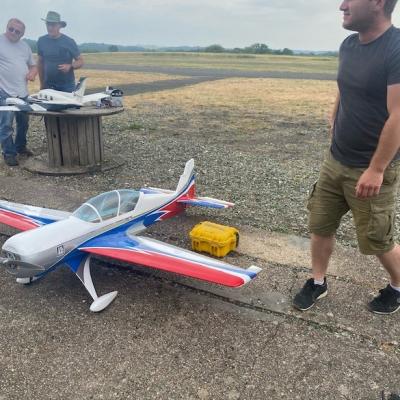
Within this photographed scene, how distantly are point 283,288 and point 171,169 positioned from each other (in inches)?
191

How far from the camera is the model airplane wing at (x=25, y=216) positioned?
Answer: 16.9 feet

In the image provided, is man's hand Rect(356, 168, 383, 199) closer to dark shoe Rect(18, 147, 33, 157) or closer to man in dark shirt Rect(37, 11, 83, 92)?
man in dark shirt Rect(37, 11, 83, 92)

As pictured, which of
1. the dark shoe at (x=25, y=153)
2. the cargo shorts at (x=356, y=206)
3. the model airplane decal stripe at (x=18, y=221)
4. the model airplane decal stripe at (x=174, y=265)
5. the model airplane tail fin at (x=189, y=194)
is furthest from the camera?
the dark shoe at (x=25, y=153)

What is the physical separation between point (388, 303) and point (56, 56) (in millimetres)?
7484

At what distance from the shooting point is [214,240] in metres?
5.21

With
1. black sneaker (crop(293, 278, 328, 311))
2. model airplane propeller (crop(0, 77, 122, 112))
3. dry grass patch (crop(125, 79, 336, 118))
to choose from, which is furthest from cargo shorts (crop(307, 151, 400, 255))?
dry grass patch (crop(125, 79, 336, 118))

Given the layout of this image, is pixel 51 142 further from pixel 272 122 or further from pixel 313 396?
pixel 272 122

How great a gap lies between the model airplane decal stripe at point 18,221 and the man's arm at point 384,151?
3.76 meters

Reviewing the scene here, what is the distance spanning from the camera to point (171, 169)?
9000mm

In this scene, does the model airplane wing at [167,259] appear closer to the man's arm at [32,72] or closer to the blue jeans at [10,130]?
the blue jeans at [10,130]

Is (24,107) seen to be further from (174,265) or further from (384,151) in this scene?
(384,151)

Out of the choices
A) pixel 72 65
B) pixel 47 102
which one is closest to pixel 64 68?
Result: pixel 72 65

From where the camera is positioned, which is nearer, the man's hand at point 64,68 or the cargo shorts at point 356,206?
the cargo shorts at point 356,206

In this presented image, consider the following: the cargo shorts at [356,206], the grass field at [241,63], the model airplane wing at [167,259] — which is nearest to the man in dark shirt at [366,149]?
the cargo shorts at [356,206]
